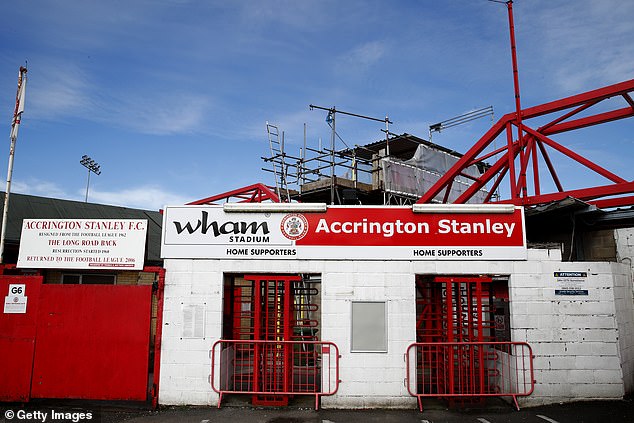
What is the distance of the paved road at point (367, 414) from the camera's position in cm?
873

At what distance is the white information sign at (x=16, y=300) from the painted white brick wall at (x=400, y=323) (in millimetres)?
3122

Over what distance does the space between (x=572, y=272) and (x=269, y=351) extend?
22.5 feet

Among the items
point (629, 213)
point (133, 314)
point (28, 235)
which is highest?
point (629, 213)

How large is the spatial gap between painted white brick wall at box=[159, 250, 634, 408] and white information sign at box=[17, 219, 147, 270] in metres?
0.95

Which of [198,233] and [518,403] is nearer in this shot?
[518,403]

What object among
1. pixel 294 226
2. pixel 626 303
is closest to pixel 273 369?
pixel 294 226

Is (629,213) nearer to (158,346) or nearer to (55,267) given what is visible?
(158,346)

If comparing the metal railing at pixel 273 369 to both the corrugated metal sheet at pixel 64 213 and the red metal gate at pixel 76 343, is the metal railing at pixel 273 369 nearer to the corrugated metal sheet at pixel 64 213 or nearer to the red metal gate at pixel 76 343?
the red metal gate at pixel 76 343

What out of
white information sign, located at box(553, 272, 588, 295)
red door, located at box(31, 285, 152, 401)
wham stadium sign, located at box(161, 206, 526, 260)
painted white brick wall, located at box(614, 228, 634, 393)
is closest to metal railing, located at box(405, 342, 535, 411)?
white information sign, located at box(553, 272, 588, 295)

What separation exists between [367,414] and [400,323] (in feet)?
6.37

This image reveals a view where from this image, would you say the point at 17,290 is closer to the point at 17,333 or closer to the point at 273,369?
the point at 17,333

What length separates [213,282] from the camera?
1015 cm

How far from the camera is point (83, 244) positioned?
33.2ft

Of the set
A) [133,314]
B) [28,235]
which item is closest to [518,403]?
[133,314]
